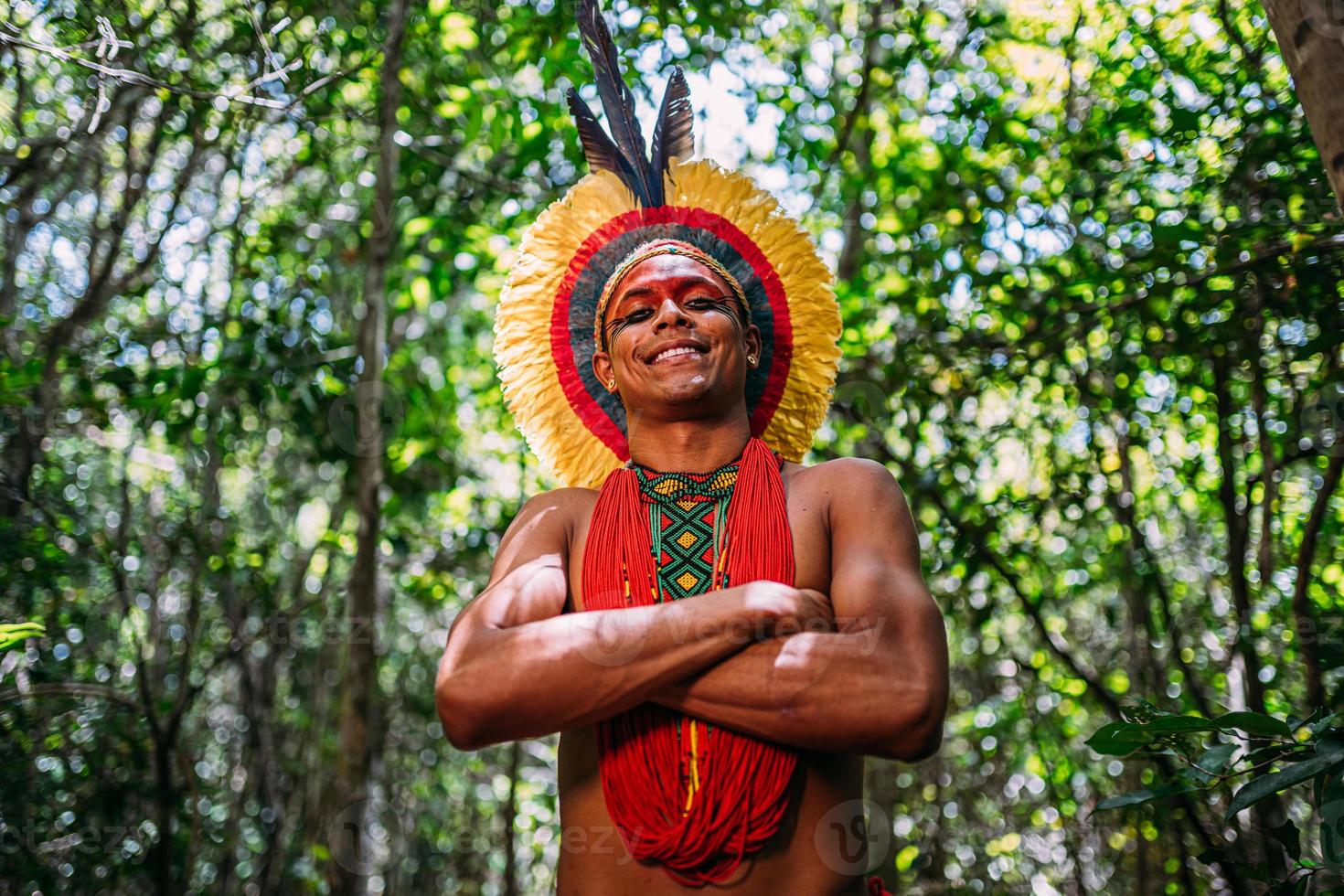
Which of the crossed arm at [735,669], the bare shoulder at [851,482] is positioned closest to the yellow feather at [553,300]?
the bare shoulder at [851,482]

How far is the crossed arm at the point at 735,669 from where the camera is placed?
1949 millimetres

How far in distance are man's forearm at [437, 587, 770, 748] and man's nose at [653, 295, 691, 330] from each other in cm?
81

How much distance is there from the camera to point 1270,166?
4.39 meters

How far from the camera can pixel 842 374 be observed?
17.5 ft

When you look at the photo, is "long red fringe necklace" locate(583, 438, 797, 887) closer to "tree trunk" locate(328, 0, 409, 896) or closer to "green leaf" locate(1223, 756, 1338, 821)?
"green leaf" locate(1223, 756, 1338, 821)

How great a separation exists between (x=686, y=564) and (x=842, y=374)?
313 centimetres

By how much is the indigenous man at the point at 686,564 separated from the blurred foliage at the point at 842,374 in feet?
2.91

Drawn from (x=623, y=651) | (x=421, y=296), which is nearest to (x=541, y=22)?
(x=421, y=296)

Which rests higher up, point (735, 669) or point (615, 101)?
point (615, 101)

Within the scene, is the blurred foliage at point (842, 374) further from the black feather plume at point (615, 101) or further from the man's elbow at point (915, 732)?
the black feather plume at point (615, 101)

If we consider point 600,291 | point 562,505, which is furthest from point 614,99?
point 562,505

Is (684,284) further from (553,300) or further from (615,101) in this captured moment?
(615,101)

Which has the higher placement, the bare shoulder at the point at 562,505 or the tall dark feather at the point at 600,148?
the tall dark feather at the point at 600,148

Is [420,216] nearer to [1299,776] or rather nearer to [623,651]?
[623,651]
